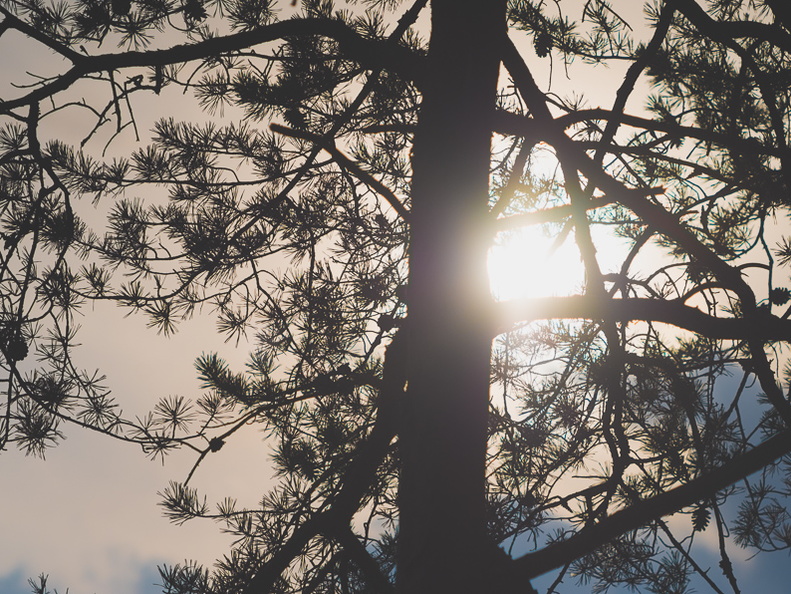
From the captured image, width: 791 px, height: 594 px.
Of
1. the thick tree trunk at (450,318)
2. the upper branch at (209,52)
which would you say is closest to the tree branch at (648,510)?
the thick tree trunk at (450,318)

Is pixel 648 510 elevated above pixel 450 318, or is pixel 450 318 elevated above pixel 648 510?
pixel 450 318

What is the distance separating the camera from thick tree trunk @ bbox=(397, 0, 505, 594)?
35.6 inches

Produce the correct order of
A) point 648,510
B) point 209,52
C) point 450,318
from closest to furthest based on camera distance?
1. point 648,510
2. point 450,318
3. point 209,52

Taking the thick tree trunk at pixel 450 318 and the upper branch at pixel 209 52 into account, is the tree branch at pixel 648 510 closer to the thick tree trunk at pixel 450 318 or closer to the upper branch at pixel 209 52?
the thick tree trunk at pixel 450 318

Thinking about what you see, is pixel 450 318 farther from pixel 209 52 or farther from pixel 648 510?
pixel 209 52

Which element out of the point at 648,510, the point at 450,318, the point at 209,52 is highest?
the point at 209,52

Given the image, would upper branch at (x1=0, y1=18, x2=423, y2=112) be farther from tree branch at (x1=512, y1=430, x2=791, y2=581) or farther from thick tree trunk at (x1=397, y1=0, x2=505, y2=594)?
tree branch at (x1=512, y1=430, x2=791, y2=581)

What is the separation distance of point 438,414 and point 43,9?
163 centimetres

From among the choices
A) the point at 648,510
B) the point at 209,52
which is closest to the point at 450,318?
the point at 648,510

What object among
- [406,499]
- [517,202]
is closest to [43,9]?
[517,202]

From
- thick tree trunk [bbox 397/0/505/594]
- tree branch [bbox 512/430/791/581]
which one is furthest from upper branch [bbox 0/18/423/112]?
tree branch [bbox 512/430/791/581]

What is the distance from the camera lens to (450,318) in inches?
39.2

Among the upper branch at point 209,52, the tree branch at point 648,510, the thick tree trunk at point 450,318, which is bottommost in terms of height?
the tree branch at point 648,510

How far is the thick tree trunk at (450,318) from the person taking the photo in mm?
905
